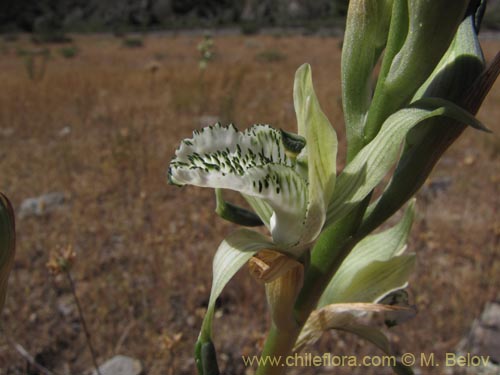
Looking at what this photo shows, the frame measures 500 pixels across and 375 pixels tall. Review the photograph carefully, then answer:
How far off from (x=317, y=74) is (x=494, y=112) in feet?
15.3

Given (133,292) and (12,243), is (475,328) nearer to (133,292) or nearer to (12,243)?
(133,292)

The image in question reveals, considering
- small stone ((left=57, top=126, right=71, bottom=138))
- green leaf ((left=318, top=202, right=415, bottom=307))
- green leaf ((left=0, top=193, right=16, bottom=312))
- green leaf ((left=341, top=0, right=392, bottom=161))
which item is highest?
green leaf ((left=341, top=0, right=392, bottom=161))

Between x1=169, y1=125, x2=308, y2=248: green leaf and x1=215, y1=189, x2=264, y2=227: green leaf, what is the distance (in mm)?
94

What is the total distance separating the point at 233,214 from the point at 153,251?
2.36 metres

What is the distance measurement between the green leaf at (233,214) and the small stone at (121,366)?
1.67 m

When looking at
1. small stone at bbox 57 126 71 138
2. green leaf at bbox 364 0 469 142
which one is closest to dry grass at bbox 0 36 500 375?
small stone at bbox 57 126 71 138

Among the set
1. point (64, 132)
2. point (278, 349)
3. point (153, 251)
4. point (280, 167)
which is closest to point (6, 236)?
point (280, 167)

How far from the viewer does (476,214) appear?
3.96 meters

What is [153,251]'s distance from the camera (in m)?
3.20

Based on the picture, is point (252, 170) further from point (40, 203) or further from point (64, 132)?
point (64, 132)

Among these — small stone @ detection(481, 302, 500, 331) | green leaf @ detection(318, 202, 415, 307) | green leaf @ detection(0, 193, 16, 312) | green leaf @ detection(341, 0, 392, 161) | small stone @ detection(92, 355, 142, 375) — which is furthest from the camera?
small stone @ detection(481, 302, 500, 331)

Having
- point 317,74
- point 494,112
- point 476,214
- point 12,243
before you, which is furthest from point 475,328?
point 317,74

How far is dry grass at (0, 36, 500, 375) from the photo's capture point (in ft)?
8.49

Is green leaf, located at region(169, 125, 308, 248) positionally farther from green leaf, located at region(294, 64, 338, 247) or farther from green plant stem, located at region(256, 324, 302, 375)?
green plant stem, located at region(256, 324, 302, 375)
